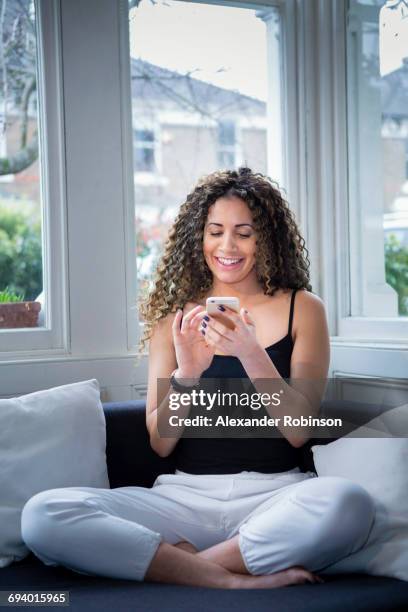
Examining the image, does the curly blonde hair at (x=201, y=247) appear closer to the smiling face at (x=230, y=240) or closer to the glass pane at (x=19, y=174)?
the smiling face at (x=230, y=240)

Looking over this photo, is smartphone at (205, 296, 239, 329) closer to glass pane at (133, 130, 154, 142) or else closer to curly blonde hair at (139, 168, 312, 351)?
curly blonde hair at (139, 168, 312, 351)

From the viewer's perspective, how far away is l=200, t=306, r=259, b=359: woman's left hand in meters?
2.03

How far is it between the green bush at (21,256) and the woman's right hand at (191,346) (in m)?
0.82

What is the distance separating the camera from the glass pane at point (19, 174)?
Result: 2.70 meters

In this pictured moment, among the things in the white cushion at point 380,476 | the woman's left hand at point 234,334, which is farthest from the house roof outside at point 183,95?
the white cushion at point 380,476

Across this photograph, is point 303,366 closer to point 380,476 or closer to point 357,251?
point 380,476

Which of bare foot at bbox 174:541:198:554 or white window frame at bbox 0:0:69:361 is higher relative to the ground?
white window frame at bbox 0:0:69:361

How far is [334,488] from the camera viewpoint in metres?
1.78

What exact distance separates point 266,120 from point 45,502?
2020mm

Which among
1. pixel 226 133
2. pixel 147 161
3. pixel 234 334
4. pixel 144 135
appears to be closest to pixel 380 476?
pixel 234 334

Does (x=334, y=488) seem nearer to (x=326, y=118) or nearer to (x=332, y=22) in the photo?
(x=326, y=118)

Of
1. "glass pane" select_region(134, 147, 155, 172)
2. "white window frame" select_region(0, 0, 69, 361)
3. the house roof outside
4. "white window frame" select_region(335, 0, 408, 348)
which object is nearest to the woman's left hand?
"white window frame" select_region(0, 0, 69, 361)

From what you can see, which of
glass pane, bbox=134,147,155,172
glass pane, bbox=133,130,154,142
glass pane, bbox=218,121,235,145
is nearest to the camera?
glass pane, bbox=133,130,154,142

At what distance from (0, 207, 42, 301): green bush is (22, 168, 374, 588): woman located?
1.78ft
